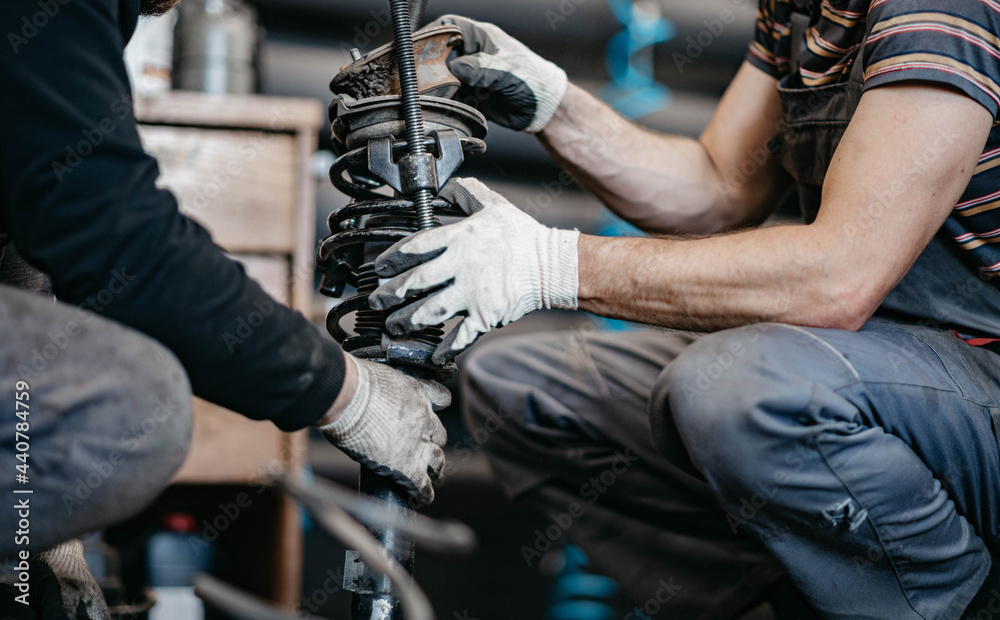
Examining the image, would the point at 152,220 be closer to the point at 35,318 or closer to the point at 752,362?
the point at 35,318

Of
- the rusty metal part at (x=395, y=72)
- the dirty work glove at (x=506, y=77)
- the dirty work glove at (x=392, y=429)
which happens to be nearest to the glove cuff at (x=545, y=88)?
the dirty work glove at (x=506, y=77)

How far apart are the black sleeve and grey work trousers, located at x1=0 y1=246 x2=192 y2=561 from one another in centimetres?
4

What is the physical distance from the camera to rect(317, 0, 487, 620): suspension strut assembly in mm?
861

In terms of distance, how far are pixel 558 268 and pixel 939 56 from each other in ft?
1.72

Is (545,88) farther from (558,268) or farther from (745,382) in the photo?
(745,382)

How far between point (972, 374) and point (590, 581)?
1003mm

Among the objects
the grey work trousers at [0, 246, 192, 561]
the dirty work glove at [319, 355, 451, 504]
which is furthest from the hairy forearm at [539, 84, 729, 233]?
the grey work trousers at [0, 246, 192, 561]

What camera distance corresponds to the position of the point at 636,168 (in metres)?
1.43

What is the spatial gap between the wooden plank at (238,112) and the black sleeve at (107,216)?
776mm

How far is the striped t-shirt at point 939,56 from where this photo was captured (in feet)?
3.03

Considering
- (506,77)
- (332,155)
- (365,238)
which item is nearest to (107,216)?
(365,238)

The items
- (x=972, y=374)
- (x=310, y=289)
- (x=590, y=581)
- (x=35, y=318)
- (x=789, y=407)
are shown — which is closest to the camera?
(x=35, y=318)

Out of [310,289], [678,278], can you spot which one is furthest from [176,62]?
[678,278]

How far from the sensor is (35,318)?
661mm
